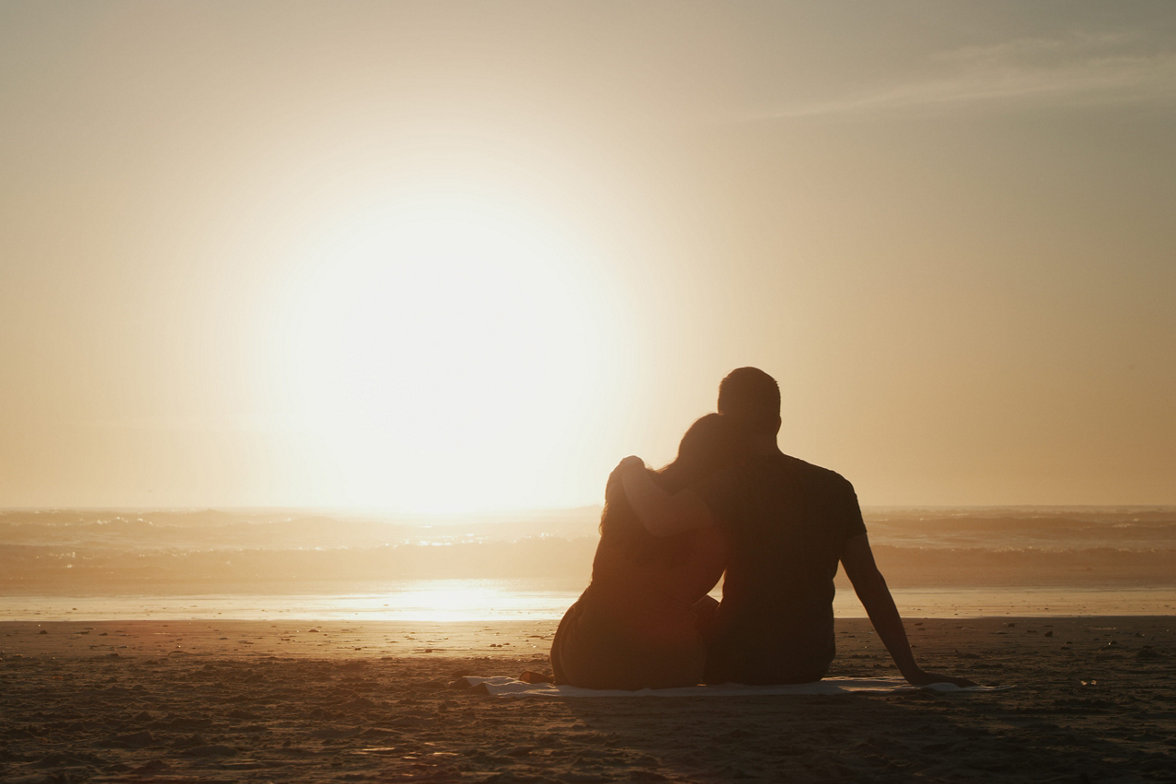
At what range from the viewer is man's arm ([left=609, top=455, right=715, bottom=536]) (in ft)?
16.6

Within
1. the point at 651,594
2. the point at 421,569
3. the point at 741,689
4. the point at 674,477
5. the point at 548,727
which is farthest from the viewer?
the point at 421,569

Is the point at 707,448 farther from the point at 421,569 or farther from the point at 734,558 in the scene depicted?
the point at 421,569

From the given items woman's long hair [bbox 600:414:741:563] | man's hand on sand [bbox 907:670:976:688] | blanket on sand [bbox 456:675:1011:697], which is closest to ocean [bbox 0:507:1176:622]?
blanket on sand [bbox 456:675:1011:697]

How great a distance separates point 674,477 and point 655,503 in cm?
24

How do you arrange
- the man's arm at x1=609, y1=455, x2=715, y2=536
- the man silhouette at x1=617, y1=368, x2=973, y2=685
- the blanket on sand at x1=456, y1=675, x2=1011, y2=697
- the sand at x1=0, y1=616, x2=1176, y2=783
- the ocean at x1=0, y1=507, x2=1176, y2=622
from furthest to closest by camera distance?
the ocean at x1=0, y1=507, x2=1176, y2=622, the blanket on sand at x1=456, y1=675, x2=1011, y2=697, the man silhouette at x1=617, y1=368, x2=973, y2=685, the man's arm at x1=609, y1=455, x2=715, y2=536, the sand at x1=0, y1=616, x2=1176, y2=783

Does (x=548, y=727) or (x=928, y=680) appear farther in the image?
(x=928, y=680)

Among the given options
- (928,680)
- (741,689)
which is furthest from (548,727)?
(928,680)

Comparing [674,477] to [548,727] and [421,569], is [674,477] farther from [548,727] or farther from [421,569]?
[421,569]

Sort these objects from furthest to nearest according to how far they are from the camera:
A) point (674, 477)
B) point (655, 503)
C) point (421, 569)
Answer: point (421, 569) < point (674, 477) < point (655, 503)

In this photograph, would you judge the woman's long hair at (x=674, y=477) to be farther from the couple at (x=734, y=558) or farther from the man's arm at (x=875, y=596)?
the man's arm at (x=875, y=596)

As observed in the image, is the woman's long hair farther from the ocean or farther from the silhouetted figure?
the ocean

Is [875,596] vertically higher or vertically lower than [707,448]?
lower

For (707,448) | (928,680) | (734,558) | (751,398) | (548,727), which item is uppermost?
(751,398)

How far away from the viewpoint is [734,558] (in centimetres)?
542
